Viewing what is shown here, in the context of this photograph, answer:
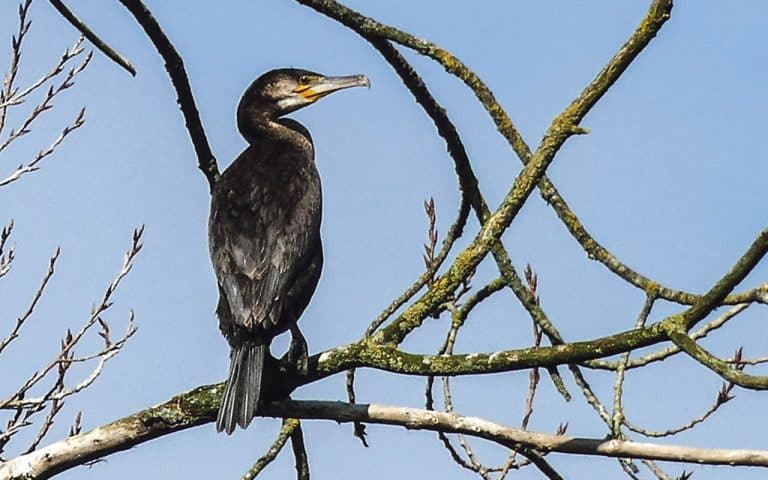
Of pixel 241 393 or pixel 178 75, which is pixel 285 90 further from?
pixel 241 393

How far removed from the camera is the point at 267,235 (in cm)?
515

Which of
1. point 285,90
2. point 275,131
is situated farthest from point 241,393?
point 285,90

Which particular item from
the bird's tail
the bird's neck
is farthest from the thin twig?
the bird's neck

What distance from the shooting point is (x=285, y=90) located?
6.45 m

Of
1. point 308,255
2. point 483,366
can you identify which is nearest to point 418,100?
point 308,255

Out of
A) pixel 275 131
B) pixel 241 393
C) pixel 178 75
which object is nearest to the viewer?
pixel 241 393

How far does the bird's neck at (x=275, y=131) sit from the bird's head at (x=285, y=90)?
1.6 inches

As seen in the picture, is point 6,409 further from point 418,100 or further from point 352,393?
point 418,100

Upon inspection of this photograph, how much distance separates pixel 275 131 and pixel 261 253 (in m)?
1.35

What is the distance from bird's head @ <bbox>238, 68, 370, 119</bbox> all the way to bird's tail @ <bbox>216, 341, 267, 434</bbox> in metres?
2.09

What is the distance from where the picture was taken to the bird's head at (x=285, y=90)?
641cm

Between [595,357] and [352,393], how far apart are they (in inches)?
59.7

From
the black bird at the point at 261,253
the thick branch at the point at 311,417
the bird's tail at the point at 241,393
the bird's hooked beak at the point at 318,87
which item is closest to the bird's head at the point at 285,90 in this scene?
the bird's hooked beak at the point at 318,87

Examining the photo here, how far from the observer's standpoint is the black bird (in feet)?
15.0
